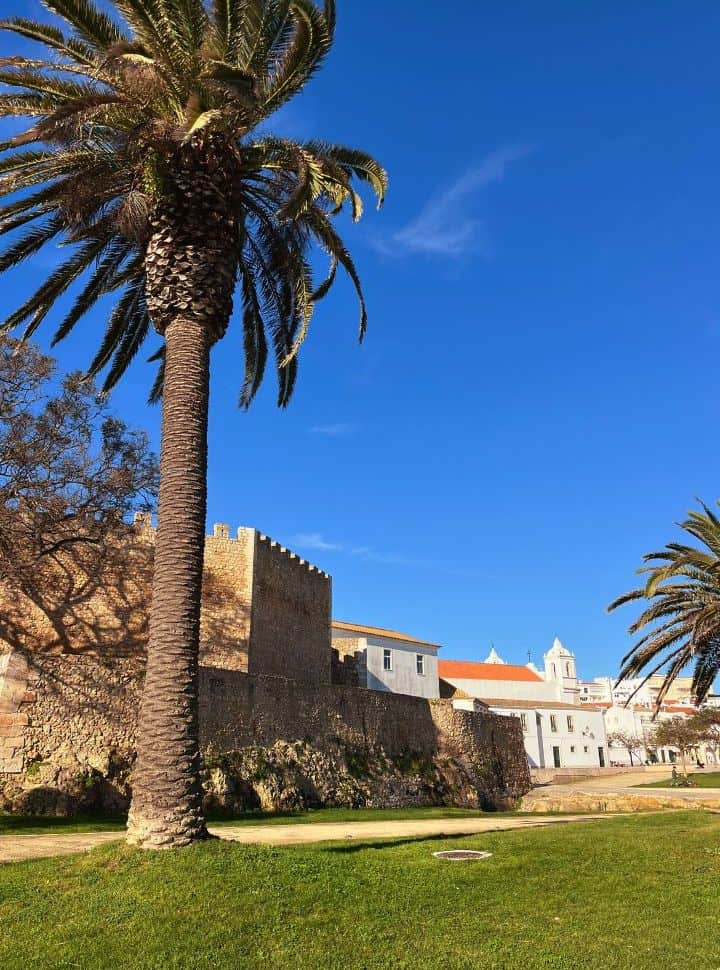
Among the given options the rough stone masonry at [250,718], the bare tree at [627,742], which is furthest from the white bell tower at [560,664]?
the rough stone masonry at [250,718]

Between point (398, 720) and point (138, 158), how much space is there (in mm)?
20159

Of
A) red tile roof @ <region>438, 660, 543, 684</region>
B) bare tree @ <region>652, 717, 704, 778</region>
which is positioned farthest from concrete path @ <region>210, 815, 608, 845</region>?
red tile roof @ <region>438, 660, 543, 684</region>

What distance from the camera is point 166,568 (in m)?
9.36

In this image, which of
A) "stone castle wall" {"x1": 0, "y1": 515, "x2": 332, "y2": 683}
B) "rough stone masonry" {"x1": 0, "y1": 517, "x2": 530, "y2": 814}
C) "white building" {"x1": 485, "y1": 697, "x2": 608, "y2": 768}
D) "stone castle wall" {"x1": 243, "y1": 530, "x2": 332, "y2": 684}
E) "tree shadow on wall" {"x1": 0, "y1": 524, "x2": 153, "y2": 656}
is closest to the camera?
"rough stone masonry" {"x1": 0, "y1": 517, "x2": 530, "y2": 814}

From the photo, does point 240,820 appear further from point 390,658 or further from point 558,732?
point 558,732

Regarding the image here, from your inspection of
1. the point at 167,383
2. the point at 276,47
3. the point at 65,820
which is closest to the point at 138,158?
the point at 276,47

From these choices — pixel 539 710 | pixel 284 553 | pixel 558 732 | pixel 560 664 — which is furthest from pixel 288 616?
pixel 560 664

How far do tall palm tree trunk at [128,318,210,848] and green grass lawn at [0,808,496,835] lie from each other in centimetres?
467

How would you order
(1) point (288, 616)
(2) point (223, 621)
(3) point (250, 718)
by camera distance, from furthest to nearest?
(1) point (288, 616)
(2) point (223, 621)
(3) point (250, 718)

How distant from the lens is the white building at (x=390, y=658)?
4866cm

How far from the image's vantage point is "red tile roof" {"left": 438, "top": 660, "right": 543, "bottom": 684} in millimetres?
72688

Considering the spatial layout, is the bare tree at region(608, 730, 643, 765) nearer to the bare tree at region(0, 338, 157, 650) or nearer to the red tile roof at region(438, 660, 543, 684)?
the red tile roof at region(438, 660, 543, 684)

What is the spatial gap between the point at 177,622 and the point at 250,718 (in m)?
10.7

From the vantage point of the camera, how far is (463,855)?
963 centimetres
